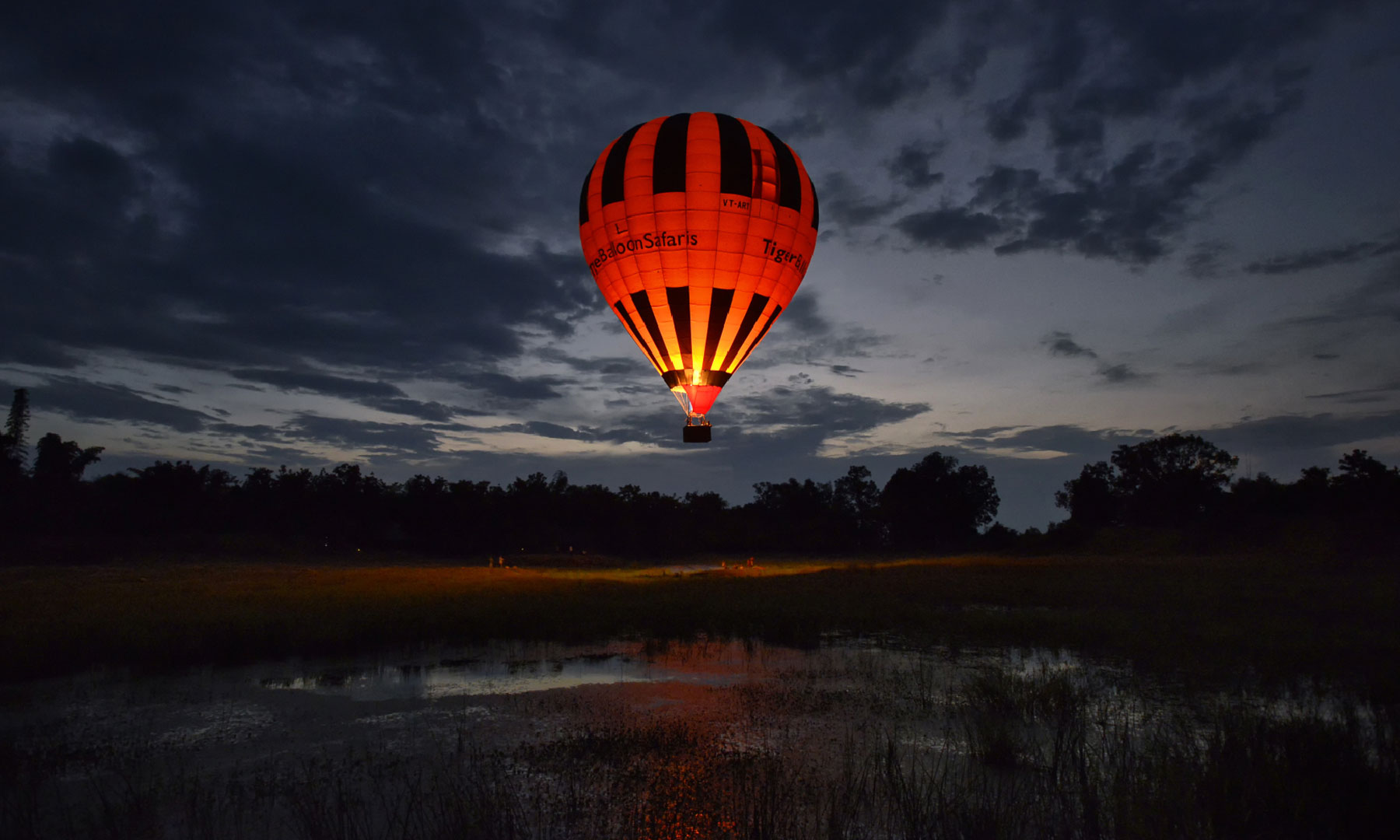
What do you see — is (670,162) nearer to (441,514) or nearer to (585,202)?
(585,202)

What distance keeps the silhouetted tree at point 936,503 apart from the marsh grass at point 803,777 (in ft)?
240

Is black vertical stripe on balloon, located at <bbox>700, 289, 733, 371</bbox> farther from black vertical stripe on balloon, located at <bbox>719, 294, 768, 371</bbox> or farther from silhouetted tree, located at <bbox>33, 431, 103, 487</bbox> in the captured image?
silhouetted tree, located at <bbox>33, 431, 103, 487</bbox>

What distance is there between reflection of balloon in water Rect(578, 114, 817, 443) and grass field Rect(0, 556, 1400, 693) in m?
6.24

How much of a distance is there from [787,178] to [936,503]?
72.1 m

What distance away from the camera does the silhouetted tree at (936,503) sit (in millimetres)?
83438

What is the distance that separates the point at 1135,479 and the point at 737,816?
80774 millimetres

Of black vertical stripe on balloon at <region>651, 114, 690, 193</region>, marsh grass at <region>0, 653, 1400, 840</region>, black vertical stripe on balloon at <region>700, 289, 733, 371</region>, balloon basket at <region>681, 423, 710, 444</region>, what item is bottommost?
marsh grass at <region>0, 653, 1400, 840</region>

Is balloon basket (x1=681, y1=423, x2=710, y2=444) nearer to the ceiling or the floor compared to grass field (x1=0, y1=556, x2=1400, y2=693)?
nearer to the ceiling

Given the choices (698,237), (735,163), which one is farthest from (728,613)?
(735,163)

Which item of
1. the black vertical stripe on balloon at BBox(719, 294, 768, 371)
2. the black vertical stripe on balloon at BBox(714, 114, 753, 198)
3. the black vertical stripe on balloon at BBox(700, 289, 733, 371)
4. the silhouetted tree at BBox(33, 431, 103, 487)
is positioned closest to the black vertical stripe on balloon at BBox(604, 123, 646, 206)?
the black vertical stripe on balloon at BBox(714, 114, 753, 198)

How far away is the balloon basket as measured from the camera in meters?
19.3

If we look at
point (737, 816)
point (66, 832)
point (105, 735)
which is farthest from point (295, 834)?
point (105, 735)

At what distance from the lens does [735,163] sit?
18.0 metres

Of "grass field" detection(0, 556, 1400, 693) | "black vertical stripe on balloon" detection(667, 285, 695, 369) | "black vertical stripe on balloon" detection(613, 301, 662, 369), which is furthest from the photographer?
"black vertical stripe on balloon" detection(613, 301, 662, 369)
